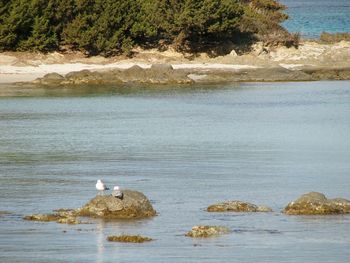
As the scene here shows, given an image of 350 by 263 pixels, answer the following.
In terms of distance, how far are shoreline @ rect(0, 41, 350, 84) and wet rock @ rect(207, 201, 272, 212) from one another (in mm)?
28317

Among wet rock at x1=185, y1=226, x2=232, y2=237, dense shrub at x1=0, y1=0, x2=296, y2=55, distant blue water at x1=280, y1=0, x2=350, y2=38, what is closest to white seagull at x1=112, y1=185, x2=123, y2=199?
wet rock at x1=185, y1=226, x2=232, y2=237

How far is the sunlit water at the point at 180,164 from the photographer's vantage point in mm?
15680

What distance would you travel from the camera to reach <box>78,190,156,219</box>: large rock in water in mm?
17547

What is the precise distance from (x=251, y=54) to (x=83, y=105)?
14907 millimetres

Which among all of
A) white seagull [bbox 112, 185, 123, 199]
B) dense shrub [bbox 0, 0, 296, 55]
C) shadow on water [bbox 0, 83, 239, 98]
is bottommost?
white seagull [bbox 112, 185, 123, 199]

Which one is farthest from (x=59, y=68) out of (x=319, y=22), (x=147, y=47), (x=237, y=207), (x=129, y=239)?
(x=319, y=22)

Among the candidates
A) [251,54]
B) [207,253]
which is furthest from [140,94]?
[207,253]

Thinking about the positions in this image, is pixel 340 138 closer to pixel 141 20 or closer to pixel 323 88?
pixel 323 88

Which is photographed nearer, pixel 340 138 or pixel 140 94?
pixel 340 138

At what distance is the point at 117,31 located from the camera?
50.6 metres

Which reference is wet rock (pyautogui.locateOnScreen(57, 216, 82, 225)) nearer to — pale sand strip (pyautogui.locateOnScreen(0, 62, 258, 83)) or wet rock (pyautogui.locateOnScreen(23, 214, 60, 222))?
wet rock (pyautogui.locateOnScreen(23, 214, 60, 222))

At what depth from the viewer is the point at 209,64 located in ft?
166

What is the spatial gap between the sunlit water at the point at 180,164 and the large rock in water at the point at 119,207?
267 millimetres

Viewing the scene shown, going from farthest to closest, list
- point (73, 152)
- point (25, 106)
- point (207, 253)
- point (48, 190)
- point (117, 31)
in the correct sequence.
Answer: point (117, 31), point (25, 106), point (73, 152), point (48, 190), point (207, 253)
